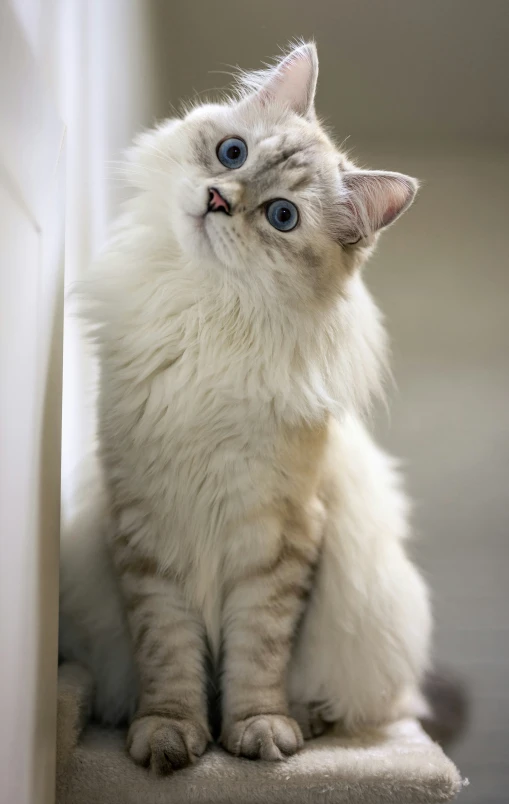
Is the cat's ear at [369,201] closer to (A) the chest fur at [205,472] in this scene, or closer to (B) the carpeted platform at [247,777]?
(A) the chest fur at [205,472]

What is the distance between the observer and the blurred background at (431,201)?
196 cm

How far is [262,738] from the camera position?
1136mm

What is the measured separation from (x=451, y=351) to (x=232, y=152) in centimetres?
129

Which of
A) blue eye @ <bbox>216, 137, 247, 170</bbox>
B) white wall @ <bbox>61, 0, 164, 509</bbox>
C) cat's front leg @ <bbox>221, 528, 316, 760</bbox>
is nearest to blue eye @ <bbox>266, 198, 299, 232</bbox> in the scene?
blue eye @ <bbox>216, 137, 247, 170</bbox>

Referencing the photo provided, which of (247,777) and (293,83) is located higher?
(293,83)

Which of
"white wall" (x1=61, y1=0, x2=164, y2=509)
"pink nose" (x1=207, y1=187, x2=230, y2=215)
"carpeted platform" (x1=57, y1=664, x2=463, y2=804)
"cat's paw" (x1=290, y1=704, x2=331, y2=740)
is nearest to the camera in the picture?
"carpeted platform" (x1=57, y1=664, x2=463, y2=804)

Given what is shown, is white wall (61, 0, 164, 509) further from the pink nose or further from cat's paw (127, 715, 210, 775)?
cat's paw (127, 715, 210, 775)

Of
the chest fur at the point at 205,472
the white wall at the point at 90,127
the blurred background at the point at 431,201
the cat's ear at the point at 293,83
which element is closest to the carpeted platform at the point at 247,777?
the chest fur at the point at 205,472

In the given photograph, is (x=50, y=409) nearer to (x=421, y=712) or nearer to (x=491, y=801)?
(x=421, y=712)

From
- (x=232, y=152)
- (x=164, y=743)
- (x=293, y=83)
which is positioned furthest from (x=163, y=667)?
(x=293, y=83)

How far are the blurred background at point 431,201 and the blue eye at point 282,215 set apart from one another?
22.3 inches

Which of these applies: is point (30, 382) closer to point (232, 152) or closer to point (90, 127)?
point (232, 152)

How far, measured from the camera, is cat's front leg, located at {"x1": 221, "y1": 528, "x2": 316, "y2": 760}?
1153 mm

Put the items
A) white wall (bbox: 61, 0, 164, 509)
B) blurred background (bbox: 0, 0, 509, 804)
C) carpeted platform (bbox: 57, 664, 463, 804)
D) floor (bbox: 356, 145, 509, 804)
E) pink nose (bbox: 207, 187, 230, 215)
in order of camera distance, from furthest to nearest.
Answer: floor (bbox: 356, 145, 509, 804)
blurred background (bbox: 0, 0, 509, 804)
white wall (bbox: 61, 0, 164, 509)
pink nose (bbox: 207, 187, 230, 215)
carpeted platform (bbox: 57, 664, 463, 804)
